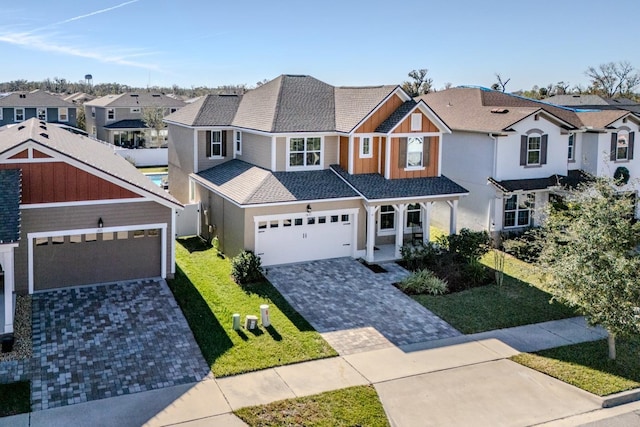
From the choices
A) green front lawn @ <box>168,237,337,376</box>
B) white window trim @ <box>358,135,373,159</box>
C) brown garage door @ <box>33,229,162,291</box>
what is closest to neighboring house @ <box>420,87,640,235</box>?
white window trim @ <box>358,135,373,159</box>

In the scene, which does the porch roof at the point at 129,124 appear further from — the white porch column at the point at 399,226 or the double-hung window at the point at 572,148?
the double-hung window at the point at 572,148

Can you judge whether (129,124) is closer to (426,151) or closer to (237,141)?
(237,141)

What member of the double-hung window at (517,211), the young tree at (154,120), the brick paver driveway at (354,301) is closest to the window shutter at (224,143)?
the brick paver driveway at (354,301)

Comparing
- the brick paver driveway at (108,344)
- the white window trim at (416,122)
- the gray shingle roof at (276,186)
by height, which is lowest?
the brick paver driveway at (108,344)

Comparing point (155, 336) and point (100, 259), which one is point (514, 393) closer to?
point (155, 336)

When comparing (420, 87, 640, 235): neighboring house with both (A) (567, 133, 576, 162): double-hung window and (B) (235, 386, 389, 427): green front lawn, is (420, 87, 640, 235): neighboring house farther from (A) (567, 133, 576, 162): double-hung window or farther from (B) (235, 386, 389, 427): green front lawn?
(B) (235, 386, 389, 427): green front lawn
